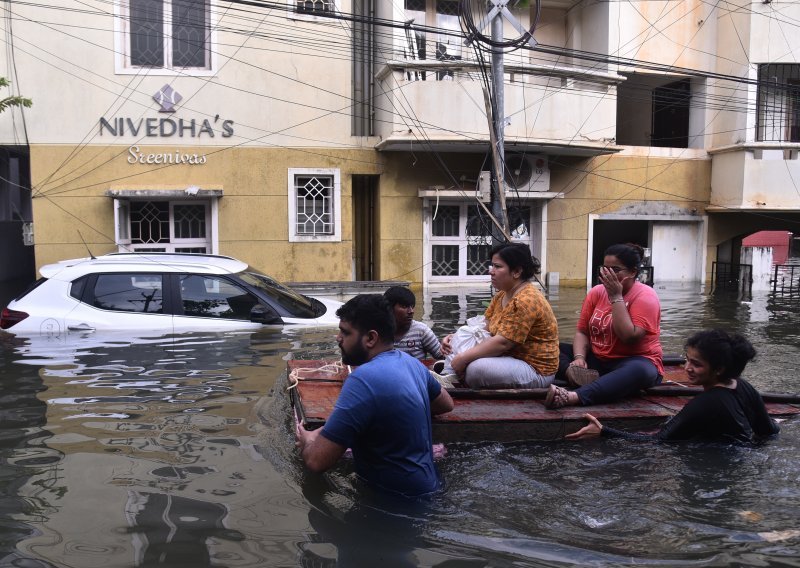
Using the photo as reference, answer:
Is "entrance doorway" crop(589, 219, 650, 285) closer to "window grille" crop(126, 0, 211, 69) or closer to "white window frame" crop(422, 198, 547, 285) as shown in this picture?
"white window frame" crop(422, 198, 547, 285)

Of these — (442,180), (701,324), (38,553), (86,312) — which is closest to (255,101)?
(442,180)

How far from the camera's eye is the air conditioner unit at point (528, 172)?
17.5m

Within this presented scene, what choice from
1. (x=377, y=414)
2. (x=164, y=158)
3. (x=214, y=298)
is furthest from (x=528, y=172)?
(x=377, y=414)

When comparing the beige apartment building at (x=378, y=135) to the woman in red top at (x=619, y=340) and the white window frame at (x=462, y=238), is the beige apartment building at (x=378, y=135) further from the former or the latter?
the woman in red top at (x=619, y=340)

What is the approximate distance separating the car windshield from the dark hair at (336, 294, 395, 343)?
17.9 ft

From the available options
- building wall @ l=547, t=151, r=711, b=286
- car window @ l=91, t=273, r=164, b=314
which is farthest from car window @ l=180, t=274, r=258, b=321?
building wall @ l=547, t=151, r=711, b=286

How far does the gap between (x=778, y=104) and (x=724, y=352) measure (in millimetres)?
15756

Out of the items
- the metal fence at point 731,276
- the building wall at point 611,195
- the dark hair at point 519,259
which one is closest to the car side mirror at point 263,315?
the dark hair at point 519,259

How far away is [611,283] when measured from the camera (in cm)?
589

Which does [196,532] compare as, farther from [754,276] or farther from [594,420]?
[754,276]

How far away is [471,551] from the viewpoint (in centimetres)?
403

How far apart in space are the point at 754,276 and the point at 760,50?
5172 mm

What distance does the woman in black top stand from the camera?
→ 508 centimetres

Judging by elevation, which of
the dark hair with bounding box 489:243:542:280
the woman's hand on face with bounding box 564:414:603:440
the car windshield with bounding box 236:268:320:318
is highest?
the dark hair with bounding box 489:243:542:280
